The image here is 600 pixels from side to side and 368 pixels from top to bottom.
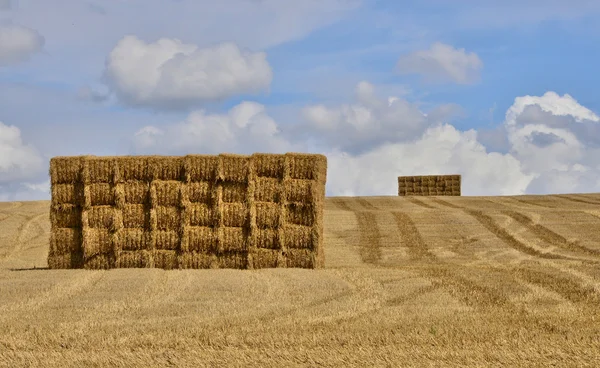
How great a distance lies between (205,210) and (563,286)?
803cm

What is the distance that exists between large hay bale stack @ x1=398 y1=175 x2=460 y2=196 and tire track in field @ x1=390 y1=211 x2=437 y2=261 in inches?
819

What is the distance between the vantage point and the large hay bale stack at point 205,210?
60.0 ft

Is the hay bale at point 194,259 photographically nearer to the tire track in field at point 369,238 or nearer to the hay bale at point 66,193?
the hay bale at point 66,193

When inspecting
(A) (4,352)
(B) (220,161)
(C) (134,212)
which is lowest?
(A) (4,352)

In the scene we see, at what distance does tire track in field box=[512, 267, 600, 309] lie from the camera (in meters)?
13.2

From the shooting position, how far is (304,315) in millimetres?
11398

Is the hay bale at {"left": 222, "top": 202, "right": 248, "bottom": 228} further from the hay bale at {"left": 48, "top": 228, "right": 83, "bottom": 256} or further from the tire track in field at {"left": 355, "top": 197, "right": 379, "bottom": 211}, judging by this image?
the tire track in field at {"left": 355, "top": 197, "right": 379, "bottom": 211}

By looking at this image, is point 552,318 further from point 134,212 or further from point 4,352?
point 134,212

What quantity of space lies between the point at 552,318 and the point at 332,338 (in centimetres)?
351

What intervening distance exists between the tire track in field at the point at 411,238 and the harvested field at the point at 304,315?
2.30ft

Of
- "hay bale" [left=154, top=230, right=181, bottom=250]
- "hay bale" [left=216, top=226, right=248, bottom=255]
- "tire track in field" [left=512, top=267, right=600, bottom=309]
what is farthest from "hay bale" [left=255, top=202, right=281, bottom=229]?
"tire track in field" [left=512, top=267, right=600, bottom=309]

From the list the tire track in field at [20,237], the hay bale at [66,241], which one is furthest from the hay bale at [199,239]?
the tire track in field at [20,237]

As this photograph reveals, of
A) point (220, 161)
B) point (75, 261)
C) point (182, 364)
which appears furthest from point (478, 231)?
point (182, 364)

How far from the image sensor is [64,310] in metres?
12.3
